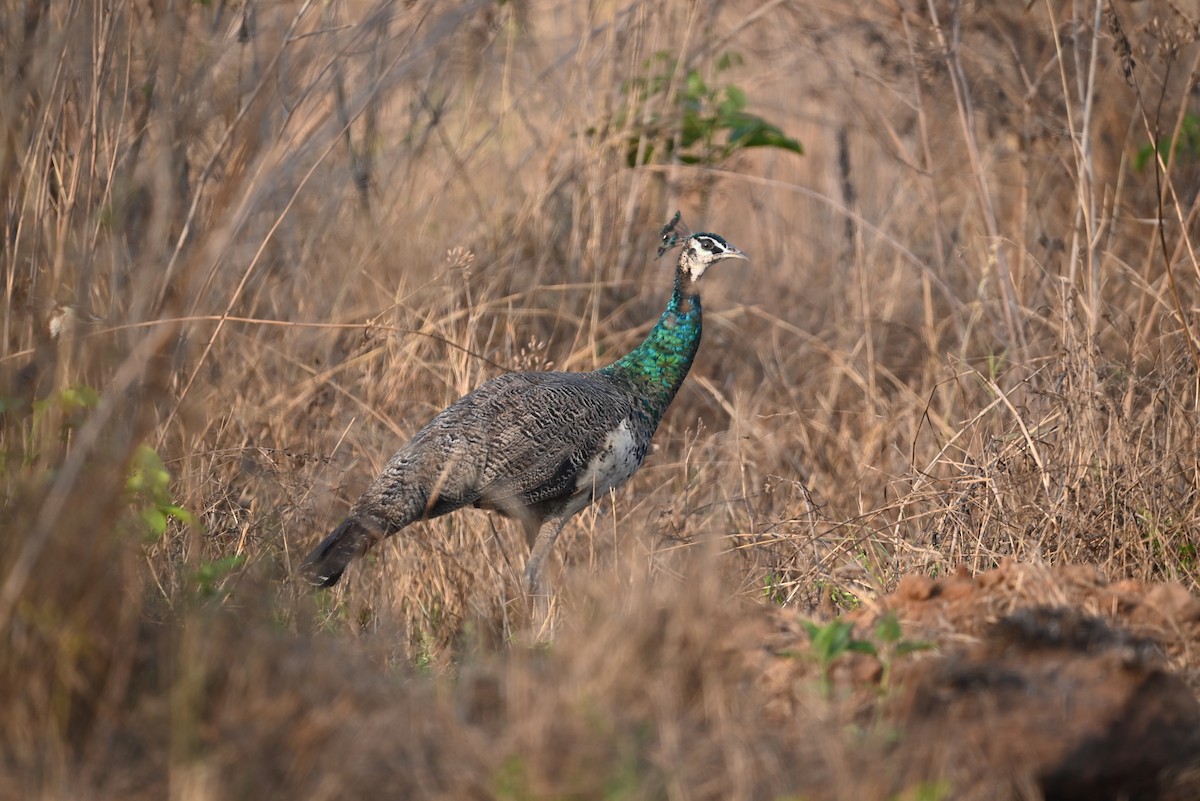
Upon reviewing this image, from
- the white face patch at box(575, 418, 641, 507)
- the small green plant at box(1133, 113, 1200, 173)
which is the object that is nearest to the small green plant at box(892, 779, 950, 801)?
the white face patch at box(575, 418, 641, 507)

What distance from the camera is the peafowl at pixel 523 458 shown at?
4.60m

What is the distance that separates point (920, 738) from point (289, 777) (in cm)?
106

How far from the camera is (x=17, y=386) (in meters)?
3.15

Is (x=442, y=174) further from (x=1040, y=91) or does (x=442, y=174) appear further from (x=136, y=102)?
(x=1040, y=91)

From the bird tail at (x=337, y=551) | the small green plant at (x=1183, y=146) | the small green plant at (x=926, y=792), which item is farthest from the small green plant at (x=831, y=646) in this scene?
the small green plant at (x=1183, y=146)

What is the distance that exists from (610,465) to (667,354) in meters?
0.62

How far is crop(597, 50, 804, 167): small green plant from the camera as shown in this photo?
651 centimetres

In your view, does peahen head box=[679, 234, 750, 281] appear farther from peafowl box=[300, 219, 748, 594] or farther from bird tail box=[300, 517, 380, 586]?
bird tail box=[300, 517, 380, 586]

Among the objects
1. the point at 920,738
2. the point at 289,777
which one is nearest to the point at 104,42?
the point at 289,777

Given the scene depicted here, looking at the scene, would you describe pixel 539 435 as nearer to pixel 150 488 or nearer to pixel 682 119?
pixel 150 488

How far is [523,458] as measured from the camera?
4840 millimetres

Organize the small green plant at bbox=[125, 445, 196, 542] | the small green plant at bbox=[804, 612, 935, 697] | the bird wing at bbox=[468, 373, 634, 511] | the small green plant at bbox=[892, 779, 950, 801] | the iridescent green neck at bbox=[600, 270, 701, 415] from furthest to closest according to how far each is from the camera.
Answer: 1. the iridescent green neck at bbox=[600, 270, 701, 415]
2. the bird wing at bbox=[468, 373, 634, 511]
3. the small green plant at bbox=[125, 445, 196, 542]
4. the small green plant at bbox=[804, 612, 935, 697]
5. the small green plant at bbox=[892, 779, 950, 801]

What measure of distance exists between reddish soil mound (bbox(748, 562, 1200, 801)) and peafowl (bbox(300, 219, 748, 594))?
1773 mm

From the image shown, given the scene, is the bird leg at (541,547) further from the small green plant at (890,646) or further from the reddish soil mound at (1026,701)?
the small green plant at (890,646)
